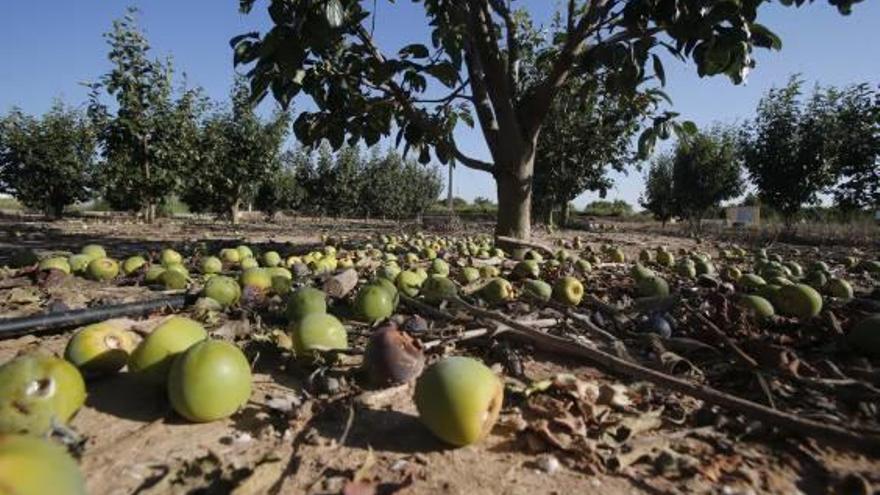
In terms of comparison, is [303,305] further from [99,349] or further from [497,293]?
[497,293]

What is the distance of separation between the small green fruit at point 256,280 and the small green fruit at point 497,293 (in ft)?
5.30

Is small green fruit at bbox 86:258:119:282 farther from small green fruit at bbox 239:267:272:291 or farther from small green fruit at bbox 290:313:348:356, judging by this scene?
small green fruit at bbox 290:313:348:356

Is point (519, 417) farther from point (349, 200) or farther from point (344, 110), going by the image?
point (349, 200)

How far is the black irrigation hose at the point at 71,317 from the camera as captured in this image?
2982 mm

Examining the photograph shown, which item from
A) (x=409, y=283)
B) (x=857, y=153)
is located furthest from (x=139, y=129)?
(x=857, y=153)

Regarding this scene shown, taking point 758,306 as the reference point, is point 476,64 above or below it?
above

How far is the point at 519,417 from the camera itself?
2066 mm

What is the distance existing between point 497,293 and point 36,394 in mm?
2757

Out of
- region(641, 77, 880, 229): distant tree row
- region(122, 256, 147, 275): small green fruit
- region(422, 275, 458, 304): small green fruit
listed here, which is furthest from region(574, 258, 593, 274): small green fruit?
A: region(641, 77, 880, 229): distant tree row

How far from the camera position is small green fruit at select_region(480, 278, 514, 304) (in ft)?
12.9

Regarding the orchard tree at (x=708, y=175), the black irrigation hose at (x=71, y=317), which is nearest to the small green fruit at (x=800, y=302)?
the black irrigation hose at (x=71, y=317)

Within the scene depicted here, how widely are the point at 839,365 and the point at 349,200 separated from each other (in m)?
32.6

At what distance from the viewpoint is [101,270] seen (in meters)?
4.84

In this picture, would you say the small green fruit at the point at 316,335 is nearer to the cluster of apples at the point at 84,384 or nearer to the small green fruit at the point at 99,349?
the cluster of apples at the point at 84,384
